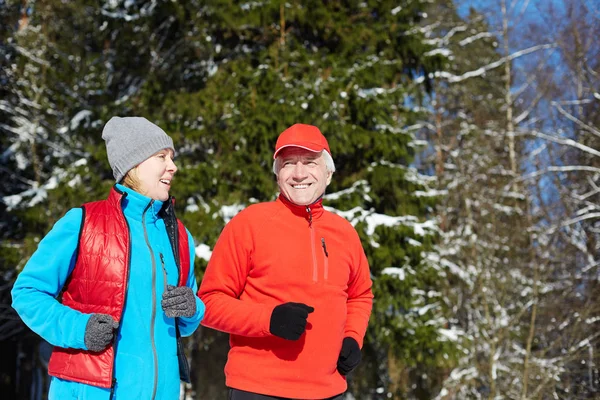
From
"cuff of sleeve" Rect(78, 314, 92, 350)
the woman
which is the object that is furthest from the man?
"cuff of sleeve" Rect(78, 314, 92, 350)

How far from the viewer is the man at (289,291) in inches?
93.7

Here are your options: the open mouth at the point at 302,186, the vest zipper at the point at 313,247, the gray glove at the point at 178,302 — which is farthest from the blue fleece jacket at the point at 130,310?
the open mouth at the point at 302,186

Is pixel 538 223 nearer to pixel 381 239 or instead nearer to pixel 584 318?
pixel 584 318

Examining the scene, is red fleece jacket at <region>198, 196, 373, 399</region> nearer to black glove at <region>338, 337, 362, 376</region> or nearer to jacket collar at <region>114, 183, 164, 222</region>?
black glove at <region>338, 337, 362, 376</region>

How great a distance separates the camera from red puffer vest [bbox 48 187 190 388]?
2021 mm

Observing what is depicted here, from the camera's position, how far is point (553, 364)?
8891 millimetres

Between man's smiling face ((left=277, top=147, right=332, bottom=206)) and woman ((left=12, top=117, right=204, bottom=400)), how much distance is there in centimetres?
55

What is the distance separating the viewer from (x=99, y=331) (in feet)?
6.40

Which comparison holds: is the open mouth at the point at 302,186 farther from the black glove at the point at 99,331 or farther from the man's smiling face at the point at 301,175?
the black glove at the point at 99,331

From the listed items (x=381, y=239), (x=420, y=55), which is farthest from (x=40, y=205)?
(x=420, y=55)

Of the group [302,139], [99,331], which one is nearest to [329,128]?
[302,139]

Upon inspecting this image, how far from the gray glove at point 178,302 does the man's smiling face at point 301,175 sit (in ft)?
2.29

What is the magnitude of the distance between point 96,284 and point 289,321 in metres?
0.70

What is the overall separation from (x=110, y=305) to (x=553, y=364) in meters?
8.32
